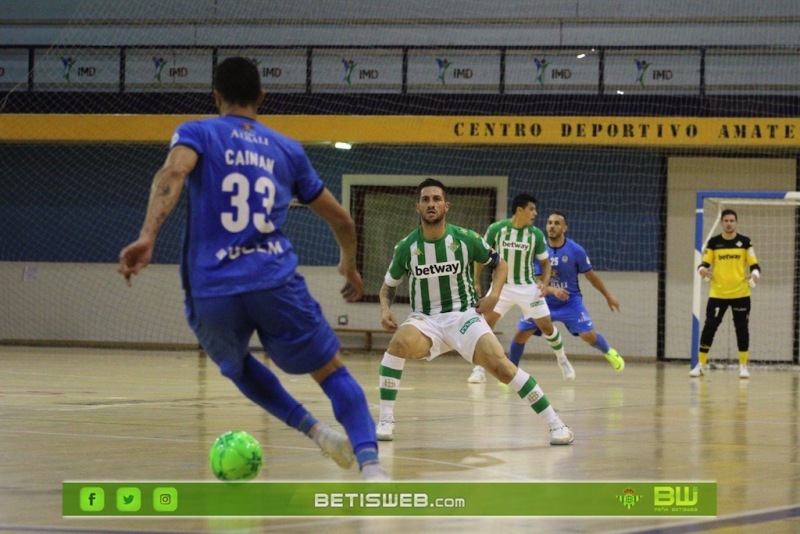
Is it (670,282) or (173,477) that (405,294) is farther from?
(173,477)

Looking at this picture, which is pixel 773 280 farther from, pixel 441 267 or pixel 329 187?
pixel 441 267

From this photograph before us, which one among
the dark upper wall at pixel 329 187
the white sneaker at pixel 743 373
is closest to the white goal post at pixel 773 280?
the dark upper wall at pixel 329 187

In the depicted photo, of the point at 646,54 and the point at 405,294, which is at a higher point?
the point at 646,54

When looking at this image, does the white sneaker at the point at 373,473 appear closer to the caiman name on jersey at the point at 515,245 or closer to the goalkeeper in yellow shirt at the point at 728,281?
the caiman name on jersey at the point at 515,245

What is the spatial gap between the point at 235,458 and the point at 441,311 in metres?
3.10

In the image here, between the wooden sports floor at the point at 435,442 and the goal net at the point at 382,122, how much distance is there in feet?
22.2

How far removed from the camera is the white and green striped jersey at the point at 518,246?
14672 mm

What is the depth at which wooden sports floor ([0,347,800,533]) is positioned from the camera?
4.97 m

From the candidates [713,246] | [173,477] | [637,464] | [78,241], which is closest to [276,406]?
[173,477]

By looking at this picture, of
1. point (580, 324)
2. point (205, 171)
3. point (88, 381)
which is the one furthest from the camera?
point (580, 324)

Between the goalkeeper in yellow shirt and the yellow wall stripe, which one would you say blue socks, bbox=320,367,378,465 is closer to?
the goalkeeper in yellow shirt

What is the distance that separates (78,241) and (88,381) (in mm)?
9923

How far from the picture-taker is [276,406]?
5.89 metres

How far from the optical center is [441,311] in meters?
8.52
